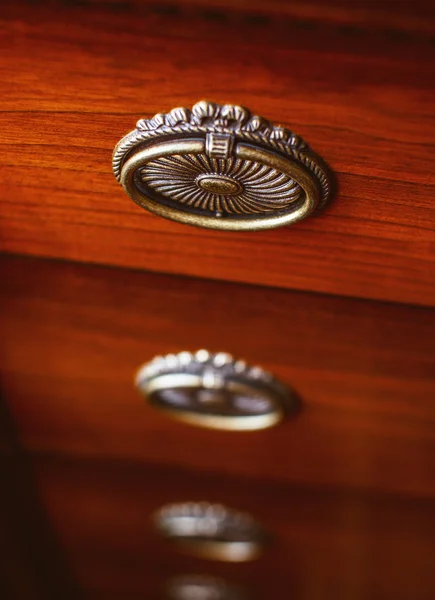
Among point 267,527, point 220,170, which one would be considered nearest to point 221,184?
point 220,170

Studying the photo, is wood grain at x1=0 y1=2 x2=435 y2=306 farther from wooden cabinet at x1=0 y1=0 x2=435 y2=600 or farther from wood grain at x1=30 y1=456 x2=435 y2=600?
wood grain at x1=30 y1=456 x2=435 y2=600

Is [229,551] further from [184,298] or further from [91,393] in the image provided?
[184,298]

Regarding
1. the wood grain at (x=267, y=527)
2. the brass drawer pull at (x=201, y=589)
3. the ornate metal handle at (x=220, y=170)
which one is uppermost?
the ornate metal handle at (x=220, y=170)

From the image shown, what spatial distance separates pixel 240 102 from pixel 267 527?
1.96 ft

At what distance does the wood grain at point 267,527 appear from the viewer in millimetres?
694

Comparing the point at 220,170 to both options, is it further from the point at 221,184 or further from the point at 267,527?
the point at 267,527

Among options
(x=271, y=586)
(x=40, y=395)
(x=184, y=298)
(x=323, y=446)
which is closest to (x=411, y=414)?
(x=323, y=446)

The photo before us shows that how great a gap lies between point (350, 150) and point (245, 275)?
0.13 meters

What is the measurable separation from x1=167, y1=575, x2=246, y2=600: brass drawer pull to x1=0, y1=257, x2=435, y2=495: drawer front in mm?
354

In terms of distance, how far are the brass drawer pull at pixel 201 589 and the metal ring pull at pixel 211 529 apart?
5.2 inches

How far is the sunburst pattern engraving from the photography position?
0.31 metres

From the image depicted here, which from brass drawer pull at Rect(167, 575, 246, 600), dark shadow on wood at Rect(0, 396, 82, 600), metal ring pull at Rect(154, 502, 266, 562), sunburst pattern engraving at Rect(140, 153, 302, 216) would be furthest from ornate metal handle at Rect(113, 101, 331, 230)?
brass drawer pull at Rect(167, 575, 246, 600)

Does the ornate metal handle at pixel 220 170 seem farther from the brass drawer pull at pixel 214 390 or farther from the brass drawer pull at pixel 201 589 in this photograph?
the brass drawer pull at pixel 201 589

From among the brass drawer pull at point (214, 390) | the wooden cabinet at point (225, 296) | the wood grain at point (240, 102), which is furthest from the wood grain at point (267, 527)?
the wood grain at point (240, 102)
